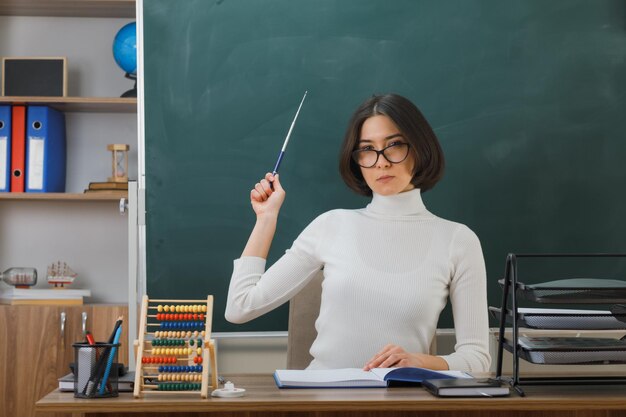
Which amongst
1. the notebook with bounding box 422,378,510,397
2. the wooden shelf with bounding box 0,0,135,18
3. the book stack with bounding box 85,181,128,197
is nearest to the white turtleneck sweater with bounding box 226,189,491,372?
the notebook with bounding box 422,378,510,397

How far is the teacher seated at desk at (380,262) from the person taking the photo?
207cm

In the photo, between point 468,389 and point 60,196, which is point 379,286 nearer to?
point 468,389

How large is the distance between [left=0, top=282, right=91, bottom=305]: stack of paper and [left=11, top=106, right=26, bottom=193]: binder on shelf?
41 cm

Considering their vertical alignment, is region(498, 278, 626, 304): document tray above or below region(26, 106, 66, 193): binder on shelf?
below

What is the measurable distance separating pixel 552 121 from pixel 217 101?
1.17 meters

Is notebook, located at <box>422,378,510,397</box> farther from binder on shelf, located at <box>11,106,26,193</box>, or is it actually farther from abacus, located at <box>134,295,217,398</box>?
binder on shelf, located at <box>11,106,26,193</box>

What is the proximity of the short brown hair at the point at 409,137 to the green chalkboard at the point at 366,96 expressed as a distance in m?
0.57

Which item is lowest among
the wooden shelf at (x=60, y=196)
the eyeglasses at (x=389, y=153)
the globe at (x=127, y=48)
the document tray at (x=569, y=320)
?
the document tray at (x=569, y=320)

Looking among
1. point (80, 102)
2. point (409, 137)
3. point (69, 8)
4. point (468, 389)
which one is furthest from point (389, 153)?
point (69, 8)

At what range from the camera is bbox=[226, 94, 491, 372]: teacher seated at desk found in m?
2.07

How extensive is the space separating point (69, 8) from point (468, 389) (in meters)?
2.54

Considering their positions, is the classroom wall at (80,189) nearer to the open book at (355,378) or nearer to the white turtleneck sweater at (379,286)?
the white turtleneck sweater at (379,286)

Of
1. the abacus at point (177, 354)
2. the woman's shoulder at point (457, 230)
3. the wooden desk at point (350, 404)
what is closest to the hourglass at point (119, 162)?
the woman's shoulder at point (457, 230)

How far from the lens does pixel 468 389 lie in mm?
1480
